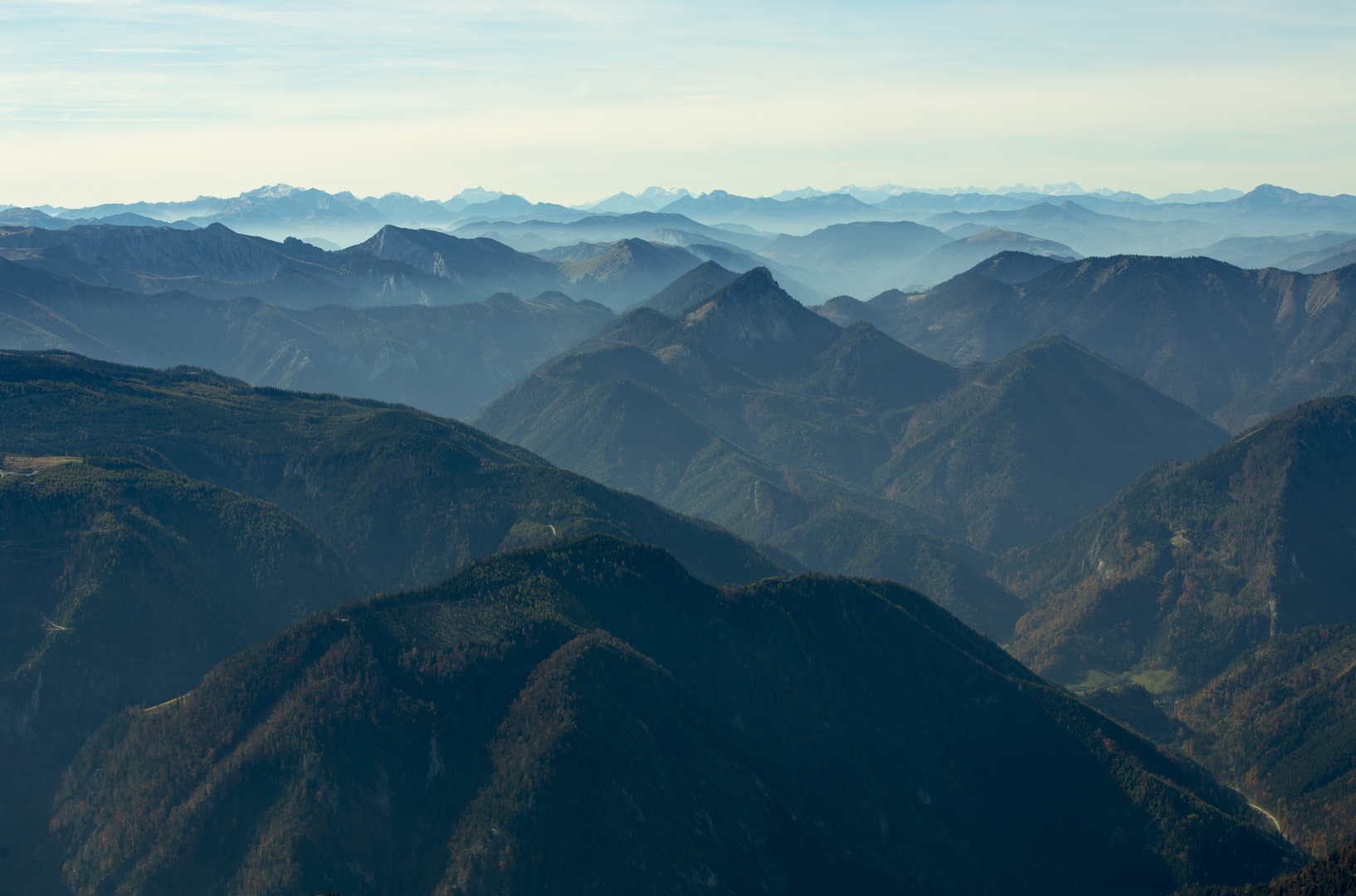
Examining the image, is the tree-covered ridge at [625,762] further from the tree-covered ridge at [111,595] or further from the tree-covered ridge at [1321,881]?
the tree-covered ridge at [1321,881]

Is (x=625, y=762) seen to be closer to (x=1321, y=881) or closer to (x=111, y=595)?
(x=1321, y=881)

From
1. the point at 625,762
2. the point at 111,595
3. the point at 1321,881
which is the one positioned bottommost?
the point at 1321,881

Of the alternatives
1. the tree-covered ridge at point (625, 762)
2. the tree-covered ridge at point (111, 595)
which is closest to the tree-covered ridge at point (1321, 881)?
the tree-covered ridge at point (625, 762)

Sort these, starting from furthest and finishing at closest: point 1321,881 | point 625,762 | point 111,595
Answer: point 111,595 → point 625,762 → point 1321,881

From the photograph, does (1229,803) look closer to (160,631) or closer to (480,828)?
(480,828)

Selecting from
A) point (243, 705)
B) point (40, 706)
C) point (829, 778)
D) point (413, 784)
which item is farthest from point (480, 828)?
point (40, 706)

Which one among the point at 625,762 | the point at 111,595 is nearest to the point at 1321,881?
the point at 625,762

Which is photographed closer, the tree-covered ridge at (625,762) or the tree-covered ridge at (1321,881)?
the tree-covered ridge at (1321,881)
